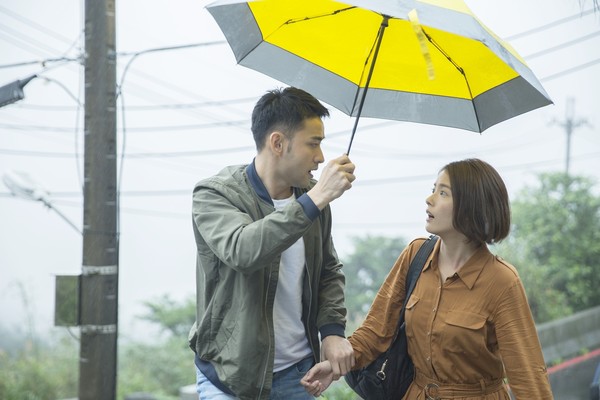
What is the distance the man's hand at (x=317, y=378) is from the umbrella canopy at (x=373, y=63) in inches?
40.0

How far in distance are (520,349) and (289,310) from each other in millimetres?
866

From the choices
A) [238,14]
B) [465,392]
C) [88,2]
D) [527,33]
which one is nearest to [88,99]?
[88,2]

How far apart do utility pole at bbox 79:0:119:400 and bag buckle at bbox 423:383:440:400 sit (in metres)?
4.40

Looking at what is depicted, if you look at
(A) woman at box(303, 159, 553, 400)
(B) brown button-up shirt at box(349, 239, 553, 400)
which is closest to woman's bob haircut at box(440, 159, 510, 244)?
(A) woman at box(303, 159, 553, 400)

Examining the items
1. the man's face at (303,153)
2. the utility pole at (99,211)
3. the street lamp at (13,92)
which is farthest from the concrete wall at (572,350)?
the street lamp at (13,92)

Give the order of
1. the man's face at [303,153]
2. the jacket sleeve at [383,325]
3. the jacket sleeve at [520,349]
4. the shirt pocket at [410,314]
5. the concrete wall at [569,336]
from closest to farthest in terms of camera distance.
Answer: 1. the jacket sleeve at [520,349]
2. the man's face at [303,153]
3. the shirt pocket at [410,314]
4. the jacket sleeve at [383,325]
5. the concrete wall at [569,336]

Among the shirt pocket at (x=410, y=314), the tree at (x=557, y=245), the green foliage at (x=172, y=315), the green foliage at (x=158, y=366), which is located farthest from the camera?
the green foliage at (x=172, y=315)

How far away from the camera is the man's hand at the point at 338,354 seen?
9.84 ft

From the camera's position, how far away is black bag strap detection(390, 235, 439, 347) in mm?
3105

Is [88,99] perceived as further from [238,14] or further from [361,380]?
[361,380]

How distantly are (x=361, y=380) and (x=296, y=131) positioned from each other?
1.07 metres

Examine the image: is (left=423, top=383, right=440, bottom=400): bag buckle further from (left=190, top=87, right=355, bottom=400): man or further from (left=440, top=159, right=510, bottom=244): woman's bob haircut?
(left=440, top=159, right=510, bottom=244): woman's bob haircut

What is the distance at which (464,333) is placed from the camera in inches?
112

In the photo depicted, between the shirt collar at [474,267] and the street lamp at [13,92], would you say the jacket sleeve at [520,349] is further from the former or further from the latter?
the street lamp at [13,92]
